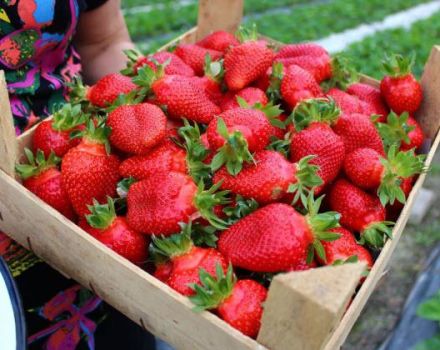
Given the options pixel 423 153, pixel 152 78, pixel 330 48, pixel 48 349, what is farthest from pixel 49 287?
pixel 330 48

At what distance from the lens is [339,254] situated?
953 millimetres

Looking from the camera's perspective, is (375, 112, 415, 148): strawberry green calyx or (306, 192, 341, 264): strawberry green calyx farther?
(375, 112, 415, 148): strawberry green calyx

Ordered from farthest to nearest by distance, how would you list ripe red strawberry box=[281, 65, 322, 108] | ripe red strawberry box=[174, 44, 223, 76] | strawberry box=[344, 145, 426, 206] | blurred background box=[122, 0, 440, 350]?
blurred background box=[122, 0, 440, 350], ripe red strawberry box=[174, 44, 223, 76], ripe red strawberry box=[281, 65, 322, 108], strawberry box=[344, 145, 426, 206]

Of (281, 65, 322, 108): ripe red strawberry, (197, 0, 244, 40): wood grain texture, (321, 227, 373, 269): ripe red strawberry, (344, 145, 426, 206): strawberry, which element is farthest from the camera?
(197, 0, 244, 40): wood grain texture

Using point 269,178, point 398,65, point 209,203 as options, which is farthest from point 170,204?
point 398,65

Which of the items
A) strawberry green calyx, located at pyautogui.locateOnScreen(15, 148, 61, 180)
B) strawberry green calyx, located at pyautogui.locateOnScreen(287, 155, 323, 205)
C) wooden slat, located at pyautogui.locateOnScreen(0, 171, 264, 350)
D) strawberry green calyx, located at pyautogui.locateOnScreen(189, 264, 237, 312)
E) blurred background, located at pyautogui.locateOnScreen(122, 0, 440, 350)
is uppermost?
strawberry green calyx, located at pyautogui.locateOnScreen(287, 155, 323, 205)

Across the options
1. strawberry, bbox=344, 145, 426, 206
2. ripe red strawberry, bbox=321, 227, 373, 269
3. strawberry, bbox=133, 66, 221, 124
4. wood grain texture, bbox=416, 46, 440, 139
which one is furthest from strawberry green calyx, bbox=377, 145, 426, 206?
strawberry, bbox=133, 66, 221, 124

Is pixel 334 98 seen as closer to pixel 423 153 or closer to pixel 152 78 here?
pixel 423 153

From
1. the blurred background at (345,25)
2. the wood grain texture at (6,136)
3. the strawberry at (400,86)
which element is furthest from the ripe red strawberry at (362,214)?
the blurred background at (345,25)

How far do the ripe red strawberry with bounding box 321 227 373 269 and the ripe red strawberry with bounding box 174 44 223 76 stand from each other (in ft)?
1.57

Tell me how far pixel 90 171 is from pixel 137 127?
4.3 inches

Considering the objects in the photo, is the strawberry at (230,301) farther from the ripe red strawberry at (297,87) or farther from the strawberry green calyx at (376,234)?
the ripe red strawberry at (297,87)

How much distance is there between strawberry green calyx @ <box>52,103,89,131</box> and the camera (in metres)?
1.10

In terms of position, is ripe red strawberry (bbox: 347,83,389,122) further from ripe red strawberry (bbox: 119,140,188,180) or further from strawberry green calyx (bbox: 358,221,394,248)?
ripe red strawberry (bbox: 119,140,188,180)
